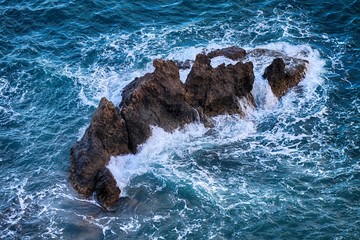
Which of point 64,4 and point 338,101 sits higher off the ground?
point 64,4

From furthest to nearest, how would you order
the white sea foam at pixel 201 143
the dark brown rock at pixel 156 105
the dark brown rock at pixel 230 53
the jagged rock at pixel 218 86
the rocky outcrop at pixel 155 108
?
the dark brown rock at pixel 230 53 < the jagged rock at pixel 218 86 < the dark brown rock at pixel 156 105 < the white sea foam at pixel 201 143 < the rocky outcrop at pixel 155 108

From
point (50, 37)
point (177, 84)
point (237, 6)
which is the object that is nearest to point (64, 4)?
point (50, 37)

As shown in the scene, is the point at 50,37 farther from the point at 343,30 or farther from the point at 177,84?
the point at 343,30

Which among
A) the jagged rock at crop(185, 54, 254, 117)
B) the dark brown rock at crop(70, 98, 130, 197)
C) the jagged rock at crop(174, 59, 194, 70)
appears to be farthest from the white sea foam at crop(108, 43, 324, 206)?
the jagged rock at crop(174, 59, 194, 70)

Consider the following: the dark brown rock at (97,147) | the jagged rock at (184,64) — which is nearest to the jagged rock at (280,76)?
the jagged rock at (184,64)

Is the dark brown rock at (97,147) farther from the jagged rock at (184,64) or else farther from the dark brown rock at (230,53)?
the dark brown rock at (230,53)

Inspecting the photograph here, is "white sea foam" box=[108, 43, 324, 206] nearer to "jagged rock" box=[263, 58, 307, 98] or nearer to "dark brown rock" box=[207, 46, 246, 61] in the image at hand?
"jagged rock" box=[263, 58, 307, 98]

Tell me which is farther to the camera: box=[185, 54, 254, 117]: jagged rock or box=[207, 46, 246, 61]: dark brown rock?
box=[207, 46, 246, 61]: dark brown rock
